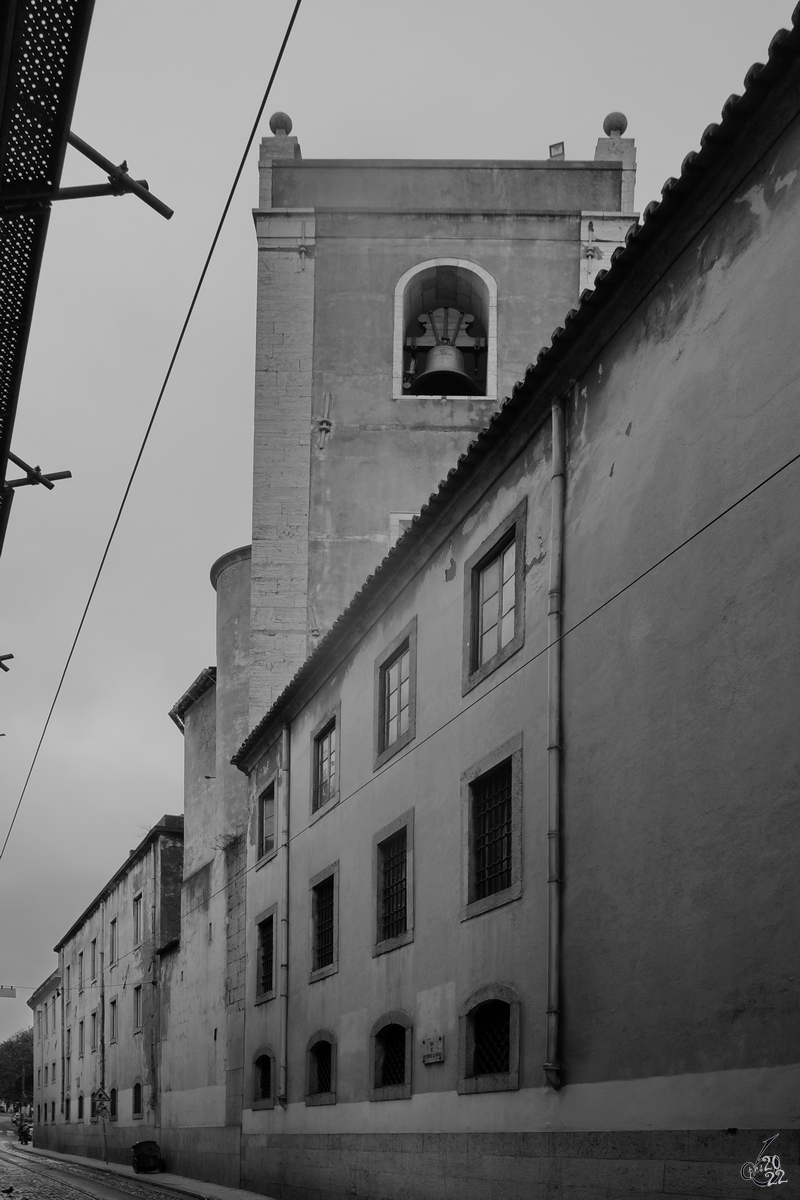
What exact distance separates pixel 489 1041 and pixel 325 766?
26.3 feet

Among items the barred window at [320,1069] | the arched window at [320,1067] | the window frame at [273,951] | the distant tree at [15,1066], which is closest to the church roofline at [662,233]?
the arched window at [320,1067]

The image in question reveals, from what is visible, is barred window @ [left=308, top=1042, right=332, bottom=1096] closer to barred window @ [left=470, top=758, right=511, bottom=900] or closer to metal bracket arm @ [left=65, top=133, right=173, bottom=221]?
barred window @ [left=470, top=758, right=511, bottom=900]

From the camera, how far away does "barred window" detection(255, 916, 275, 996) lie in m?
24.1

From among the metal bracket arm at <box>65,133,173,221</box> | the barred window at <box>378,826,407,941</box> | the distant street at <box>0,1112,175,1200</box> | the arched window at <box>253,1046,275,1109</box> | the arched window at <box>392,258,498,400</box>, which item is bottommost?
the distant street at <box>0,1112,175,1200</box>

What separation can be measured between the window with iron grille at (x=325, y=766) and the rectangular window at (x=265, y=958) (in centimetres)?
294

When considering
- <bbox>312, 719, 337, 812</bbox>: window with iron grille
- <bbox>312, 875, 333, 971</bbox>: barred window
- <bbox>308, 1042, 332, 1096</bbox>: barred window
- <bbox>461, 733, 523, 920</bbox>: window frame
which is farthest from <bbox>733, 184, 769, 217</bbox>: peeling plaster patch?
<bbox>308, 1042, 332, 1096</bbox>: barred window

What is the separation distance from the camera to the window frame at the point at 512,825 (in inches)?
553

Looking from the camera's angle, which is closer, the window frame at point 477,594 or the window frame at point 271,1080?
the window frame at point 477,594

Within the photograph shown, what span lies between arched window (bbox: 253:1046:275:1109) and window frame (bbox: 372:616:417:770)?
6871 mm

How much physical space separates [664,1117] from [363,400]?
19.1 meters

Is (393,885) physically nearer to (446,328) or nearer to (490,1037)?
(490,1037)

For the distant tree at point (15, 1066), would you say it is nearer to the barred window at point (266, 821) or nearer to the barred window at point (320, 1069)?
the barred window at point (266, 821)

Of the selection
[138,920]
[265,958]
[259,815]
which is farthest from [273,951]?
[138,920]

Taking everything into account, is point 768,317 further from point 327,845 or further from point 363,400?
point 363,400
